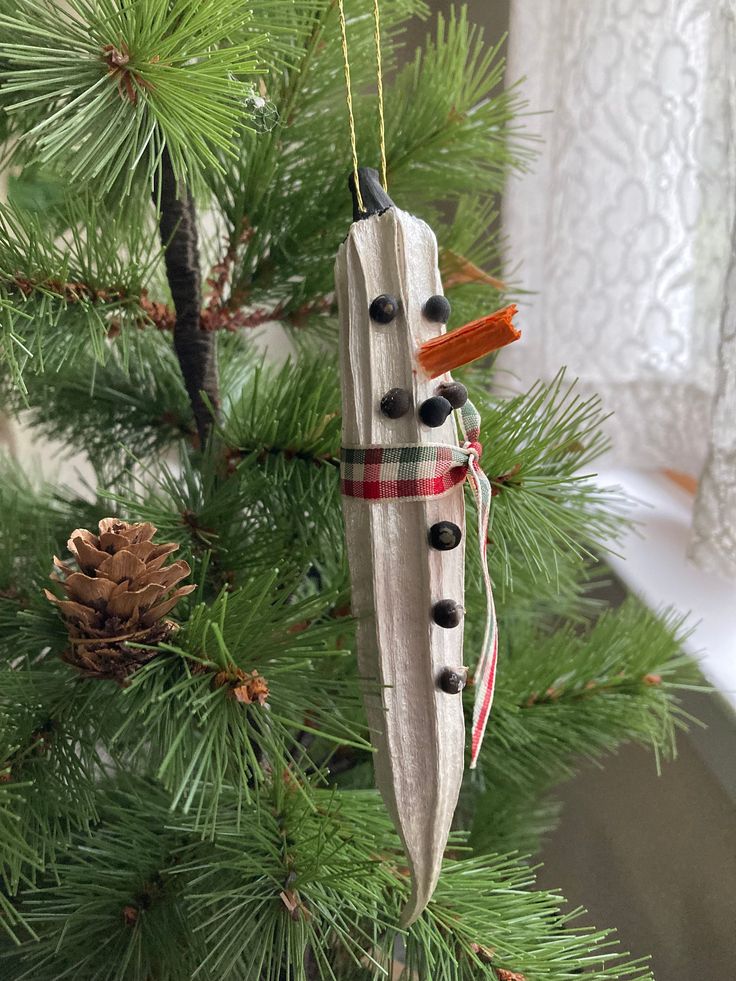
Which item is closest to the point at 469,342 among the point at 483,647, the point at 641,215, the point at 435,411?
the point at 435,411

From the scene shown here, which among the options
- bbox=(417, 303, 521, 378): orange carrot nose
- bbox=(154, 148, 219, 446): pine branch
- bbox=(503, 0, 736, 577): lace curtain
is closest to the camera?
bbox=(417, 303, 521, 378): orange carrot nose

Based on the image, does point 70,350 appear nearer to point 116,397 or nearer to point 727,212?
point 116,397

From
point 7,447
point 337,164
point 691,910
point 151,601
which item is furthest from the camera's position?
point 7,447

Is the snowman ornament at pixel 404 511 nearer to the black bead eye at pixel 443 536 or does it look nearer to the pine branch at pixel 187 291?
the black bead eye at pixel 443 536

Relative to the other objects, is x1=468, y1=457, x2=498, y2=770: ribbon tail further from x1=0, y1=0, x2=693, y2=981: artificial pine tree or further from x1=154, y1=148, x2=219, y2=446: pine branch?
x1=154, y1=148, x2=219, y2=446: pine branch

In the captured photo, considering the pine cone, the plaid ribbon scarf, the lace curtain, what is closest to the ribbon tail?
the plaid ribbon scarf

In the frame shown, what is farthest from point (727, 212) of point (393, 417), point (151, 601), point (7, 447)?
point (7, 447)
